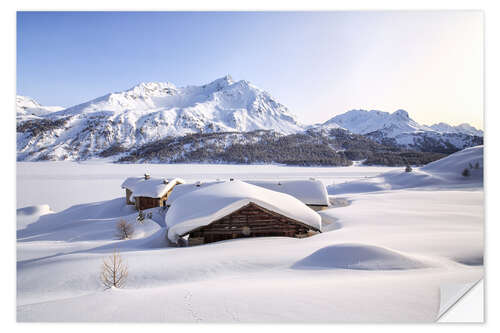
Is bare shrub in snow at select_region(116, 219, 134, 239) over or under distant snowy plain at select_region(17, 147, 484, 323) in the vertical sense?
under

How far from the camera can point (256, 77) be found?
8.34m

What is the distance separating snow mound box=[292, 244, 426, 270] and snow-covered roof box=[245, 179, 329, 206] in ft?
35.9

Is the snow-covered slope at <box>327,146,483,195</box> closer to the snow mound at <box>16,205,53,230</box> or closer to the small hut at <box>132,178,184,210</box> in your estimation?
the small hut at <box>132,178,184,210</box>

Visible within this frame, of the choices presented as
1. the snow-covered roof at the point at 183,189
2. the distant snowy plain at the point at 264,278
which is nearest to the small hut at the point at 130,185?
the snow-covered roof at the point at 183,189

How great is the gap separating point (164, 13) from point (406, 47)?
22.7ft

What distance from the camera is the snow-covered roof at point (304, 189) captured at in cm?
1584

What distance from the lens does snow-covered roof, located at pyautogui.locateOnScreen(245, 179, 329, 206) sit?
52.0 feet

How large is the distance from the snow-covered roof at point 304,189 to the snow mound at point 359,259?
1094 cm

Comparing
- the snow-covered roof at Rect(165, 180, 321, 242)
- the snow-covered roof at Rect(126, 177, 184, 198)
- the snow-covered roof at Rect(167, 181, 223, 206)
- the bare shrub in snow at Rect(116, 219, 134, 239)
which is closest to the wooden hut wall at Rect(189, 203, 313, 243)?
the snow-covered roof at Rect(165, 180, 321, 242)
